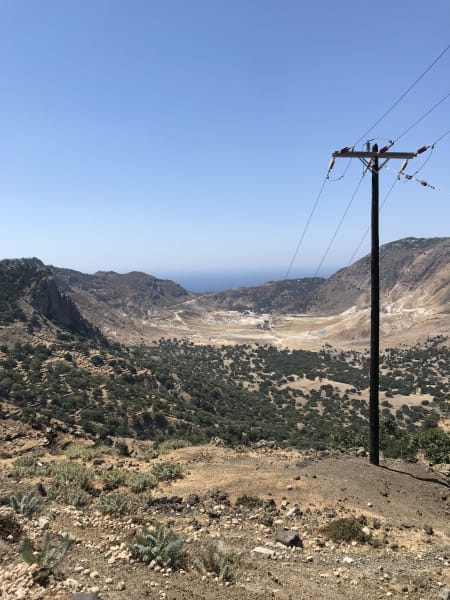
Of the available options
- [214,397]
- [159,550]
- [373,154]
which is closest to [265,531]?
[159,550]

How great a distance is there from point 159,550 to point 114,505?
3.10 meters

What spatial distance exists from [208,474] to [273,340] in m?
97.4

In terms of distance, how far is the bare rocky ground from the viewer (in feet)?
20.1

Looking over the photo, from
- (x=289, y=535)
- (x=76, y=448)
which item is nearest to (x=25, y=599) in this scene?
(x=289, y=535)

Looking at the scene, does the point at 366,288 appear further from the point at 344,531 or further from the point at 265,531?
the point at 265,531

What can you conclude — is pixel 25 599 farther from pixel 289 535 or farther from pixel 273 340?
pixel 273 340

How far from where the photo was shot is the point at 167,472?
1302 centimetres

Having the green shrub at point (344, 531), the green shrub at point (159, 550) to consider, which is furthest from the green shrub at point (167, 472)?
the green shrub at point (159, 550)

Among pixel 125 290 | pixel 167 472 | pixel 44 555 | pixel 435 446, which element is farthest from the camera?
pixel 125 290

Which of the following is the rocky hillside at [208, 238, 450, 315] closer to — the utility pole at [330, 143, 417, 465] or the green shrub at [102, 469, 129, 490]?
the utility pole at [330, 143, 417, 465]

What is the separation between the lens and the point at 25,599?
203 inches

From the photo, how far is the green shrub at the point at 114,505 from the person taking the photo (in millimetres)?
9250

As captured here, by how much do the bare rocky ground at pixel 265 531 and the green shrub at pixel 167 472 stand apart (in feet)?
0.99

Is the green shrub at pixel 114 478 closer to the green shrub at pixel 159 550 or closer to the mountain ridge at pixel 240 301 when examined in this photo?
the green shrub at pixel 159 550
